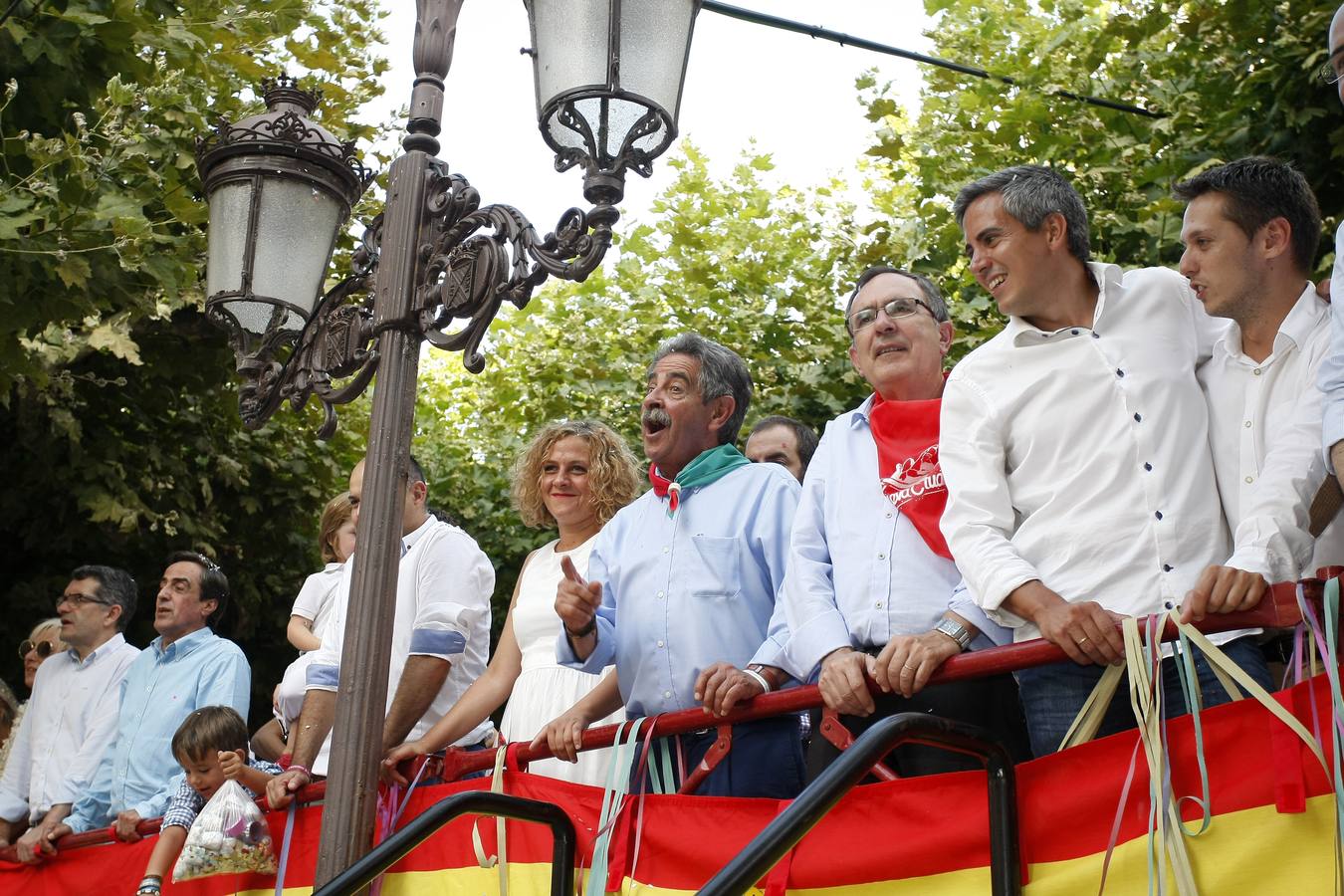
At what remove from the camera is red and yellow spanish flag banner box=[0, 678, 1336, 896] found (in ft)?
8.55

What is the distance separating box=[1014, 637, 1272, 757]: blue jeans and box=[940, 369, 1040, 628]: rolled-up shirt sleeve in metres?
0.14

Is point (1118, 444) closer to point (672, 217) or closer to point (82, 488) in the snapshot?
point (82, 488)

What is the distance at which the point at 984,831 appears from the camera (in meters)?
3.04

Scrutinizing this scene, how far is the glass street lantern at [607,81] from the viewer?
13.3 ft

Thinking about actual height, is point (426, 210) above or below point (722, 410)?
above

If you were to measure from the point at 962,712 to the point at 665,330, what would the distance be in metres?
10.7

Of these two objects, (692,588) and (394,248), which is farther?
(394,248)

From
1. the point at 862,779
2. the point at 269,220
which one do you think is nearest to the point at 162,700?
the point at 269,220

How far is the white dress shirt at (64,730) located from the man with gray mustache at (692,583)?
295 centimetres

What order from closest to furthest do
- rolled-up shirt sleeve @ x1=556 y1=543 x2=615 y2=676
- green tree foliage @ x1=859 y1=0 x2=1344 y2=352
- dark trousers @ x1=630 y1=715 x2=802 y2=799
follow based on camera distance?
dark trousers @ x1=630 y1=715 x2=802 y2=799 → rolled-up shirt sleeve @ x1=556 y1=543 x2=615 y2=676 → green tree foliage @ x1=859 y1=0 x2=1344 y2=352

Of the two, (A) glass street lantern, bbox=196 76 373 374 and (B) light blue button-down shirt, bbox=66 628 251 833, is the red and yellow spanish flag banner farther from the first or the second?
(B) light blue button-down shirt, bbox=66 628 251 833

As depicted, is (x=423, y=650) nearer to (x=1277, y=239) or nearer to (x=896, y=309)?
(x=896, y=309)

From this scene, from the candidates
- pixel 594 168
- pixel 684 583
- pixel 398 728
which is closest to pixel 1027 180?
pixel 594 168

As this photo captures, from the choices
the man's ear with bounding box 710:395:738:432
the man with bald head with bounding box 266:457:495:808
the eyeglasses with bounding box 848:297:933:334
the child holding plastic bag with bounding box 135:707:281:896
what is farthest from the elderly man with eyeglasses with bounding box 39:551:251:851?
the eyeglasses with bounding box 848:297:933:334
